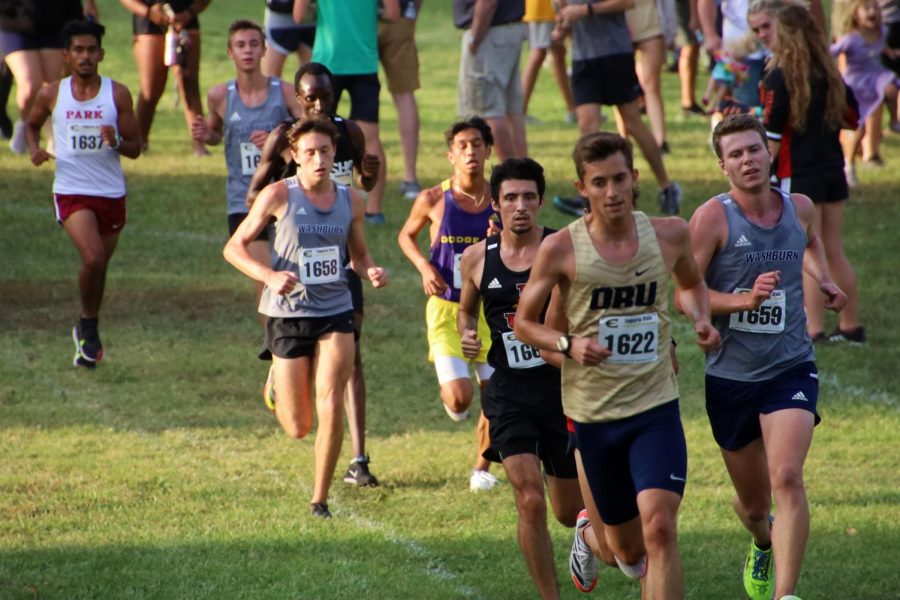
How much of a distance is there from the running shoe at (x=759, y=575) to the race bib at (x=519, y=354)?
125 centimetres

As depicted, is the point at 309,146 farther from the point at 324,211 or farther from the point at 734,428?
the point at 734,428

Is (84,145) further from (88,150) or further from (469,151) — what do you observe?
(469,151)

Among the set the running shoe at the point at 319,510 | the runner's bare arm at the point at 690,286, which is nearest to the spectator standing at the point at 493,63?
the running shoe at the point at 319,510

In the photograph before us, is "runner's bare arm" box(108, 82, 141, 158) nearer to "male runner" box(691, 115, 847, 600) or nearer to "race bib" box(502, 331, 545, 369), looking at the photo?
"race bib" box(502, 331, 545, 369)

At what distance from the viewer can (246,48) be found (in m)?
10.3

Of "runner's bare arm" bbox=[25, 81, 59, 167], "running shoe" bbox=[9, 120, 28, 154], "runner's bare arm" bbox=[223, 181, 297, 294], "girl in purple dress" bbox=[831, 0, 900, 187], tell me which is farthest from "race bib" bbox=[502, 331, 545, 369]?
"running shoe" bbox=[9, 120, 28, 154]

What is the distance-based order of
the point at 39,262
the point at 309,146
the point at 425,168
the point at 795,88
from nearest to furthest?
1. the point at 309,146
2. the point at 795,88
3. the point at 39,262
4. the point at 425,168

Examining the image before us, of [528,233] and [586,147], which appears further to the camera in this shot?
[528,233]

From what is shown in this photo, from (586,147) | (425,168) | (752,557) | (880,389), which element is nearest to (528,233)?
(586,147)

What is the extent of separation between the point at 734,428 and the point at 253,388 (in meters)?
4.75

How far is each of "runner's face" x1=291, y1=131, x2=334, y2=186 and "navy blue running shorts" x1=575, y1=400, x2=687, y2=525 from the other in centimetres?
249

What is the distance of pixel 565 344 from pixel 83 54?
238 inches

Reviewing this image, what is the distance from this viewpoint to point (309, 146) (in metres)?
8.05

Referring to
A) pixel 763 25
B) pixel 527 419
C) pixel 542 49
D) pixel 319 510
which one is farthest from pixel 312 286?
pixel 542 49
